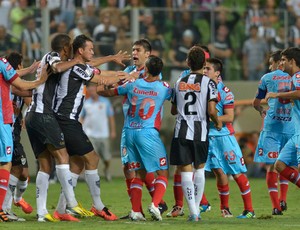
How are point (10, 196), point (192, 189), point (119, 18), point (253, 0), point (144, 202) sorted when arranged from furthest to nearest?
point (253, 0)
point (119, 18)
point (144, 202)
point (10, 196)
point (192, 189)

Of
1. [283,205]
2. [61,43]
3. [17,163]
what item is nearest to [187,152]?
[61,43]

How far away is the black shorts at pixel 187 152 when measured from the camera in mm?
13102

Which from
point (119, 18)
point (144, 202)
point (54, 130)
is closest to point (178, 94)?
point (54, 130)

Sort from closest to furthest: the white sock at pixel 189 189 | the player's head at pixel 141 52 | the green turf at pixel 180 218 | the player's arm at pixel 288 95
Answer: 1. the green turf at pixel 180 218
2. the white sock at pixel 189 189
3. the player's arm at pixel 288 95
4. the player's head at pixel 141 52

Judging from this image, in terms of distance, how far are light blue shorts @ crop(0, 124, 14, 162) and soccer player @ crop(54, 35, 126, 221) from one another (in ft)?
2.27

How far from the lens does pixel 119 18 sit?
24281mm

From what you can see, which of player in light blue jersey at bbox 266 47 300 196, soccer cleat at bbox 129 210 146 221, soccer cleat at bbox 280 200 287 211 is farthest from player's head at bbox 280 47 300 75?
soccer cleat at bbox 129 210 146 221

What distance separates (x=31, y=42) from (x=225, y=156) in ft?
32.2

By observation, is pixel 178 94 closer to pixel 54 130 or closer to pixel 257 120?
pixel 54 130

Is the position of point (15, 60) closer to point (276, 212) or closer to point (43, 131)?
point (43, 131)

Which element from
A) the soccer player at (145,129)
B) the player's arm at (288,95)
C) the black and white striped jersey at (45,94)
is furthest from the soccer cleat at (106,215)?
the player's arm at (288,95)

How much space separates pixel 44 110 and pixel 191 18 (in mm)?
11736

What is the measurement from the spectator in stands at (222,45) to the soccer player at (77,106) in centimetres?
1132

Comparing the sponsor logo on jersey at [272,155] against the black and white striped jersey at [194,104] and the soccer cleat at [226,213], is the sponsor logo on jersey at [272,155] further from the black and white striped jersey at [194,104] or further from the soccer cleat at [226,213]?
the black and white striped jersey at [194,104]
